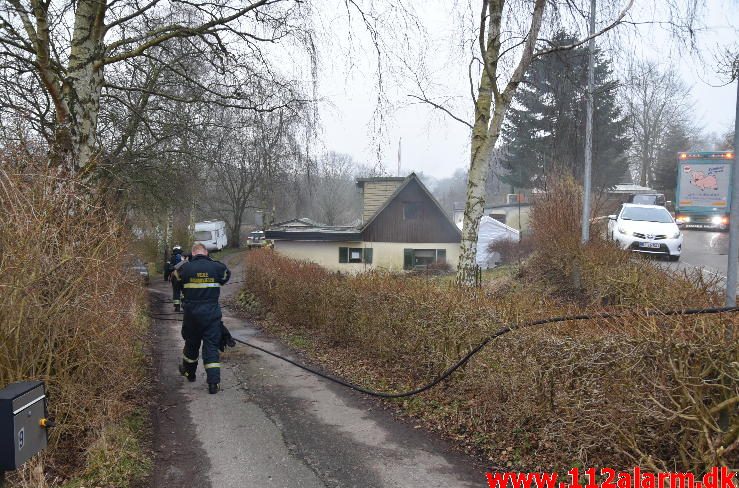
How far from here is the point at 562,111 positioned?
34.2ft

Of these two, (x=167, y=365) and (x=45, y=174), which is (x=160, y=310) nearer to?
(x=167, y=365)

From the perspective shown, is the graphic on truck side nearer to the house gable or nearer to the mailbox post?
the house gable

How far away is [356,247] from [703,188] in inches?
657

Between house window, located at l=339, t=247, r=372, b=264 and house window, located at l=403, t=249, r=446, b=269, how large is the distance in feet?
6.74

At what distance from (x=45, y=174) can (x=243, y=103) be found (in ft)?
14.8

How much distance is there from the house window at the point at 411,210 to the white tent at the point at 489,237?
3.75 m

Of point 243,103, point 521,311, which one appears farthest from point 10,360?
point 243,103

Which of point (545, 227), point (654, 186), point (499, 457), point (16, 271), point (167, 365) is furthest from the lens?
point (654, 186)

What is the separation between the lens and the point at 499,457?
16.8 feet

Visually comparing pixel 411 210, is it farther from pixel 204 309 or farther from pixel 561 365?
pixel 561 365

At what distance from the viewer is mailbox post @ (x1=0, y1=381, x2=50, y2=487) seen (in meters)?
3.15

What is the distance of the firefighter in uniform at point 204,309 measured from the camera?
724 cm

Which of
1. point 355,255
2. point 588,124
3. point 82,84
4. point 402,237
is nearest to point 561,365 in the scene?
point 82,84

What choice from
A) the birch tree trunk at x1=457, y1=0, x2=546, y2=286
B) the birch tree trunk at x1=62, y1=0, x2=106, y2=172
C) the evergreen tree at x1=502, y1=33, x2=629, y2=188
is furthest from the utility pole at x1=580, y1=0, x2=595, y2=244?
the birch tree trunk at x1=62, y1=0, x2=106, y2=172
